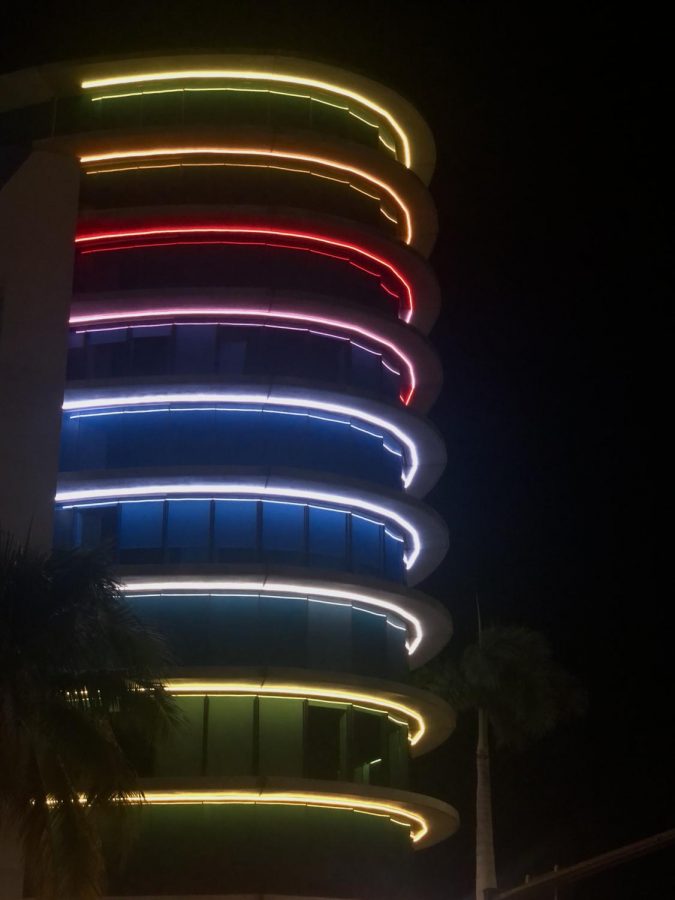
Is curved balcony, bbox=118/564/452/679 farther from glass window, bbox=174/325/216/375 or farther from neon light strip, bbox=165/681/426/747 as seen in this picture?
glass window, bbox=174/325/216/375

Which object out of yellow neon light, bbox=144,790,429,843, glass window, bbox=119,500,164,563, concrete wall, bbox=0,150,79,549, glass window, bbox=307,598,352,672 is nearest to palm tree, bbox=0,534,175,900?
yellow neon light, bbox=144,790,429,843

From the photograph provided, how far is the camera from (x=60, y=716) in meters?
27.2

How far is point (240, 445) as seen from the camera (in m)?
45.1

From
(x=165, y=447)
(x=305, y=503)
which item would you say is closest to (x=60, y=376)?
(x=165, y=447)

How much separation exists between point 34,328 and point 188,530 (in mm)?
8417

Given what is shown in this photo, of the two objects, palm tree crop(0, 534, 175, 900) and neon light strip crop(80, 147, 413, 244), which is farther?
neon light strip crop(80, 147, 413, 244)

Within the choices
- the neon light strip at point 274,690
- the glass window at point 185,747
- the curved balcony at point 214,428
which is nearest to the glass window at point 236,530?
the curved balcony at point 214,428

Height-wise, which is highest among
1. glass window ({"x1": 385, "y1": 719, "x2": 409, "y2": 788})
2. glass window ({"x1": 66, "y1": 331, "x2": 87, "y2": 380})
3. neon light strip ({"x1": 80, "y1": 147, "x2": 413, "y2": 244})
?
neon light strip ({"x1": 80, "y1": 147, "x2": 413, "y2": 244})

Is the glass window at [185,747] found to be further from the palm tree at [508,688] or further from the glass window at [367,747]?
the palm tree at [508,688]

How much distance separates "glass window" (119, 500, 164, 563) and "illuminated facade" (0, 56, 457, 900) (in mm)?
83

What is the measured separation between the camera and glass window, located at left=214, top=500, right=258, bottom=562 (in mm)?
43469

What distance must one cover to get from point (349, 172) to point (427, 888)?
41.8m

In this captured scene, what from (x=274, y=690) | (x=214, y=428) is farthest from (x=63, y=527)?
(x=274, y=690)

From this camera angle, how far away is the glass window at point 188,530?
43.4 meters
